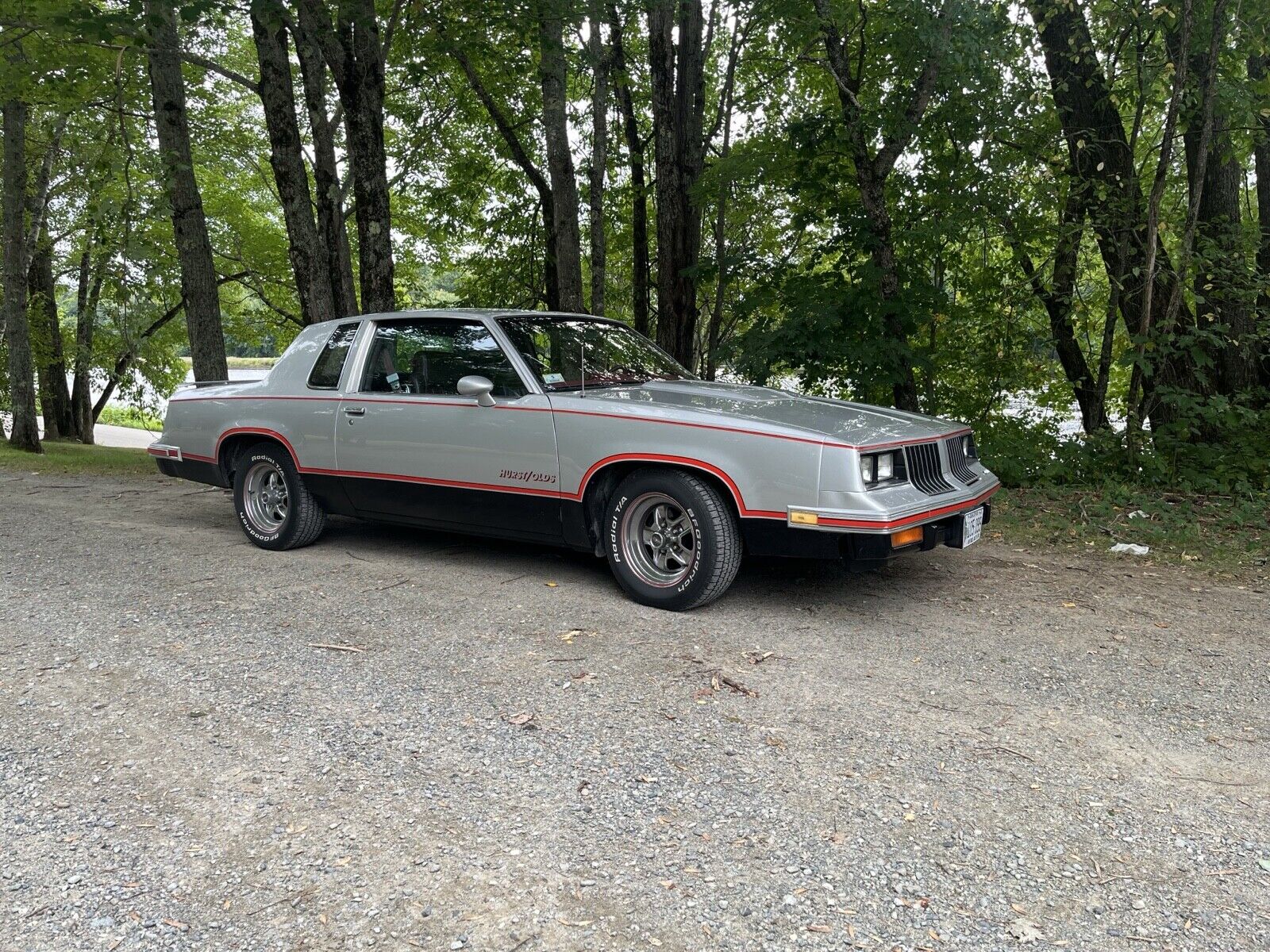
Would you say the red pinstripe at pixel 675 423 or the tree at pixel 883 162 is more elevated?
the tree at pixel 883 162

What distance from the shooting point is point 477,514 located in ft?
19.1

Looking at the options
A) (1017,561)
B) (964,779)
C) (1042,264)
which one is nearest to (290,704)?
(964,779)

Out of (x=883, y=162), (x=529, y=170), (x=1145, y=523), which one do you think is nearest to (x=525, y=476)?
(x=1145, y=523)

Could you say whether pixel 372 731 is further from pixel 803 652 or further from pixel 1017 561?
pixel 1017 561

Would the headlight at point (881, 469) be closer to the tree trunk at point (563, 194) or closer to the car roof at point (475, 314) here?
the car roof at point (475, 314)

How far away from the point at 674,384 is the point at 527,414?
1.00 m

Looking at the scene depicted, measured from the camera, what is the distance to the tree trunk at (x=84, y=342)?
2356cm

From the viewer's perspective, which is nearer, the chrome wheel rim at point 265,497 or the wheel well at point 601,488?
the wheel well at point 601,488

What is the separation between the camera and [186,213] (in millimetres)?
12242

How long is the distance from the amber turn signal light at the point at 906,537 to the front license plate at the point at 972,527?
37 cm

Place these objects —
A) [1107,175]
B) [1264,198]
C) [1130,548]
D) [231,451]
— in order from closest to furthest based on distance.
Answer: [1130,548]
[231,451]
[1107,175]
[1264,198]

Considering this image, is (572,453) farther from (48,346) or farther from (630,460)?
(48,346)

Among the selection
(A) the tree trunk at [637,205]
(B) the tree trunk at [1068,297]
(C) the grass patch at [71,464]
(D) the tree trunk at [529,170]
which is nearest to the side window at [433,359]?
(B) the tree trunk at [1068,297]

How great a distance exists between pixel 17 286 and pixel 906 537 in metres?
17.1
